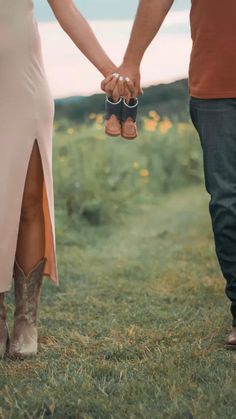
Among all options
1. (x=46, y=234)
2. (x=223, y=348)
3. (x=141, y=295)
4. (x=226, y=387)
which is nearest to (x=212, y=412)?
(x=226, y=387)

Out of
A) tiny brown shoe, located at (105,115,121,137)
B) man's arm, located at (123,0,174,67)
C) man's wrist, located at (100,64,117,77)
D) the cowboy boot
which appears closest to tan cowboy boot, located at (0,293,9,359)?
the cowboy boot

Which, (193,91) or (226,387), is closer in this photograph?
(226,387)

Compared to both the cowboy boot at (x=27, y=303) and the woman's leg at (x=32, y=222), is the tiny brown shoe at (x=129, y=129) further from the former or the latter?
the cowboy boot at (x=27, y=303)

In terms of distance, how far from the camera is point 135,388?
362cm

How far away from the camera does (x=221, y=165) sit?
14.2 feet

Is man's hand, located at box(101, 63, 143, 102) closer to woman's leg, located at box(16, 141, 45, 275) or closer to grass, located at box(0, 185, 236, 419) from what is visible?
woman's leg, located at box(16, 141, 45, 275)

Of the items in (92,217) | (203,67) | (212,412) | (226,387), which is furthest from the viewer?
(92,217)

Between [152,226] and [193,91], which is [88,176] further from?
[193,91]

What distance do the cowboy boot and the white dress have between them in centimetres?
15

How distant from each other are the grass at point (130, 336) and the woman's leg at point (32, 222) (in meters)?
0.39

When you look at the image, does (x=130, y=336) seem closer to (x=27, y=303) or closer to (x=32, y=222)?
(x=27, y=303)

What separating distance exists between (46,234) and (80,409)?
46.1 inches

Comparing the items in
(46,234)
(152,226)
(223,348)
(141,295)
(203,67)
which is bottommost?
(152,226)

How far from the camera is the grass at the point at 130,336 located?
3477 millimetres
